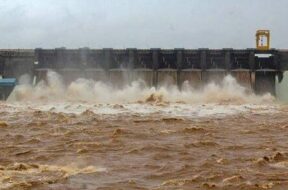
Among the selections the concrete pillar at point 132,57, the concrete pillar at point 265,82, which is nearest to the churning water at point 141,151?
the concrete pillar at point 265,82

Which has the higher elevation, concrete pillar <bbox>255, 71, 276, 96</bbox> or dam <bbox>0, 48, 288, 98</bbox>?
dam <bbox>0, 48, 288, 98</bbox>

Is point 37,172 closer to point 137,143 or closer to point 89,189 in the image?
point 89,189

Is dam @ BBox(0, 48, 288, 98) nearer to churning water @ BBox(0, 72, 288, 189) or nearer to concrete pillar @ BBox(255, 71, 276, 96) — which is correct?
concrete pillar @ BBox(255, 71, 276, 96)

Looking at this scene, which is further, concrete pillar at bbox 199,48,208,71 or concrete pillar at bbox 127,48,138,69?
concrete pillar at bbox 127,48,138,69

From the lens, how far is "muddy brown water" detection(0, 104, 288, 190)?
793 cm

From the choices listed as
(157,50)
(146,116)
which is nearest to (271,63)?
(157,50)

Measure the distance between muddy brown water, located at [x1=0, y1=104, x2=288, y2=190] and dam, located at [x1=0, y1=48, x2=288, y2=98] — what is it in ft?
41.9

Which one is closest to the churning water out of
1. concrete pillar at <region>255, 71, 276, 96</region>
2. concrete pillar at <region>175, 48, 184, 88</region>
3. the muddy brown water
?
the muddy brown water

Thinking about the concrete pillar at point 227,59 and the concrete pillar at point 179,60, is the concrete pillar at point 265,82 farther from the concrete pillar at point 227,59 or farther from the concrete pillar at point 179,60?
the concrete pillar at point 179,60

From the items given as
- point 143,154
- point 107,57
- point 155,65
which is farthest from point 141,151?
point 107,57

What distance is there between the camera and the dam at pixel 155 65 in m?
29.6

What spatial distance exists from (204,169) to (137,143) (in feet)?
10.5

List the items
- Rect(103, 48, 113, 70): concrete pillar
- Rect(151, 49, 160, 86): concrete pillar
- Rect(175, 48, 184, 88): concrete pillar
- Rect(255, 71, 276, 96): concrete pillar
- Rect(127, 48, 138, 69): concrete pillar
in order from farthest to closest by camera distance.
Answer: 1. Rect(103, 48, 113, 70): concrete pillar
2. Rect(127, 48, 138, 69): concrete pillar
3. Rect(151, 49, 160, 86): concrete pillar
4. Rect(175, 48, 184, 88): concrete pillar
5. Rect(255, 71, 276, 96): concrete pillar

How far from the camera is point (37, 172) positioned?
8.59m
